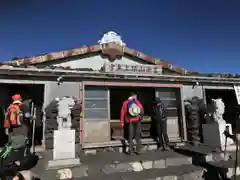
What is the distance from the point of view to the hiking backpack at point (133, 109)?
5664mm

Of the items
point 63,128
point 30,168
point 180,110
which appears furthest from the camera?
point 180,110

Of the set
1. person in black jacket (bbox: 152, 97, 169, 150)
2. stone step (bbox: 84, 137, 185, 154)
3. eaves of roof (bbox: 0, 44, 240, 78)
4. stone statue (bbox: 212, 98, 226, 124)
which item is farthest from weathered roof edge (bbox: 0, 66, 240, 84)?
stone step (bbox: 84, 137, 185, 154)

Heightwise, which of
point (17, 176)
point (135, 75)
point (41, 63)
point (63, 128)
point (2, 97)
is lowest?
point (17, 176)

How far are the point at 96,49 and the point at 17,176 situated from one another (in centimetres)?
591

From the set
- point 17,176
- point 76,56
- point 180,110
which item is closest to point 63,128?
point 17,176

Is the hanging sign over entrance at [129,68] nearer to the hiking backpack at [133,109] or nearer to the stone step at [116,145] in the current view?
the hiking backpack at [133,109]

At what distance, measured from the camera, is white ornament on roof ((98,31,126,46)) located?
828cm

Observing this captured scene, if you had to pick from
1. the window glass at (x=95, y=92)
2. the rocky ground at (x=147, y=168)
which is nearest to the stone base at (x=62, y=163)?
the rocky ground at (x=147, y=168)

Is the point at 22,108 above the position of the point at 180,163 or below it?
above

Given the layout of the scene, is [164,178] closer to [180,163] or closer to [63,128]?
[180,163]

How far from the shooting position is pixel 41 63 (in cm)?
729

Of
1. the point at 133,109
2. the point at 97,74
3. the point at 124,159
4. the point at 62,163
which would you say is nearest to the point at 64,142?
the point at 62,163

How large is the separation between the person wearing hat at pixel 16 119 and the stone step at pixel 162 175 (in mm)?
2226

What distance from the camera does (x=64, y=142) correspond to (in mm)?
4805
